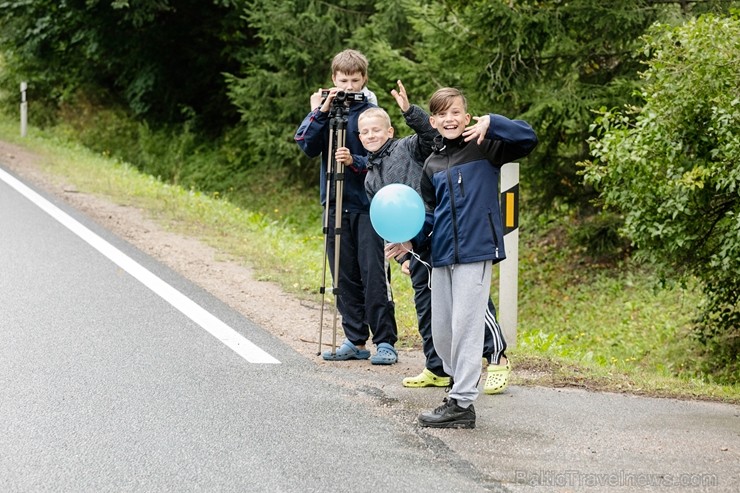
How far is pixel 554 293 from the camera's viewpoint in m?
15.1

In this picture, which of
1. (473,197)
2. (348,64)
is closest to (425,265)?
(473,197)

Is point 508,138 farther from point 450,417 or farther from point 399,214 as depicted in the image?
point 450,417

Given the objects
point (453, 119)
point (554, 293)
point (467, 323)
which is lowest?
point (554, 293)

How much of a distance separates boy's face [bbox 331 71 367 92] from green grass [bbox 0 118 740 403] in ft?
6.74

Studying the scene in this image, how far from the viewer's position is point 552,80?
1348 centimetres

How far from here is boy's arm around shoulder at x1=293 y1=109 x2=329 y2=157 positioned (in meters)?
6.84

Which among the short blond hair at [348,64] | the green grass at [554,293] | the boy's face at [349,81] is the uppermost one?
the short blond hair at [348,64]

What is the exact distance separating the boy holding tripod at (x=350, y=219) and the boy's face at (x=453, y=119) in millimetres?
1358

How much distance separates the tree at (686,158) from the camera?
7691 mm

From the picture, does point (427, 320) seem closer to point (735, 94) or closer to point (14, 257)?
point (735, 94)

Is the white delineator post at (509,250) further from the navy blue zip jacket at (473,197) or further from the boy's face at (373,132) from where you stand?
the navy blue zip jacket at (473,197)

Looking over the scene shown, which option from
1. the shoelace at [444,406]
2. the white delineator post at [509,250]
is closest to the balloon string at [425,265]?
the shoelace at [444,406]

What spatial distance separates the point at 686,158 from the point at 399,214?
3707 mm

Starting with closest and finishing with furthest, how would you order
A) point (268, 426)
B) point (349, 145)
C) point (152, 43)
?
point (268, 426) < point (349, 145) < point (152, 43)
